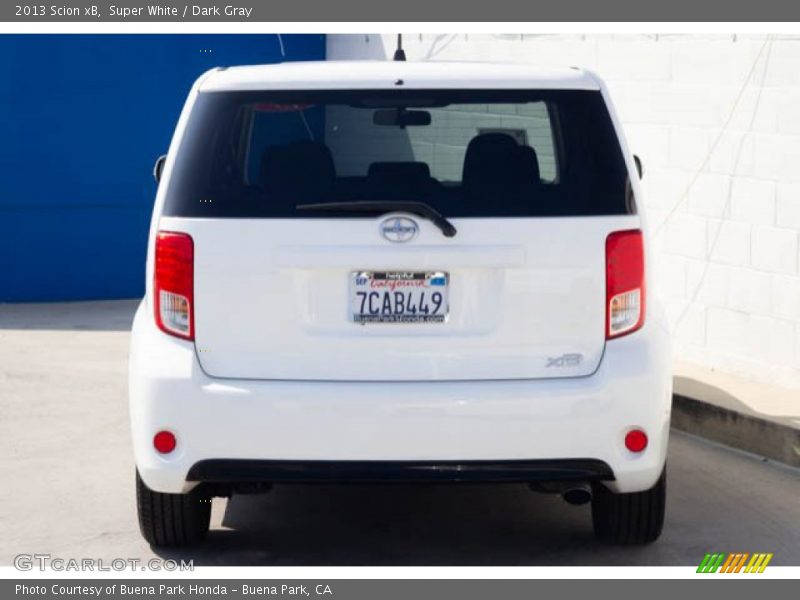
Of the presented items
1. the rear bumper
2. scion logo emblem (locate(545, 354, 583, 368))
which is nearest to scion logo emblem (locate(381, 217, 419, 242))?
the rear bumper

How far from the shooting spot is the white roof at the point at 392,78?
525 centimetres

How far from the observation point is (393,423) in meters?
5.06

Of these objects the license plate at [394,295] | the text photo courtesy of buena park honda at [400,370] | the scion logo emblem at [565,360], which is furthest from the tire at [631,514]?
the license plate at [394,295]

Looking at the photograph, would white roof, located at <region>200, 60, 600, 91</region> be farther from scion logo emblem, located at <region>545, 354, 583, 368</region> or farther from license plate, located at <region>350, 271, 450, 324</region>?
scion logo emblem, located at <region>545, 354, 583, 368</region>

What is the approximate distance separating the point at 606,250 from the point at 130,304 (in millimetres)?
8449

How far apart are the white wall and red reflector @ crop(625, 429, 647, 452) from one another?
3.46 metres

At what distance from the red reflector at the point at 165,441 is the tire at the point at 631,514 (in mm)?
1549

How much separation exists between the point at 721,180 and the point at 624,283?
4015 millimetres

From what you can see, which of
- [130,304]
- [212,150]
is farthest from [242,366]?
[130,304]

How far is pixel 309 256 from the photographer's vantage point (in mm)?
5086

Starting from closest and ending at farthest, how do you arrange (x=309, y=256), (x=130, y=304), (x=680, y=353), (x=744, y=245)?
(x=309, y=256)
(x=744, y=245)
(x=680, y=353)
(x=130, y=304)

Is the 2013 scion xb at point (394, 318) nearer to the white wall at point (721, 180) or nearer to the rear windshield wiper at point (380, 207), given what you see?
the rear windshield wiper at point (380, 207)

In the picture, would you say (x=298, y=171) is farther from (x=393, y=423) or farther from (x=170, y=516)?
(x=170, y=516)
